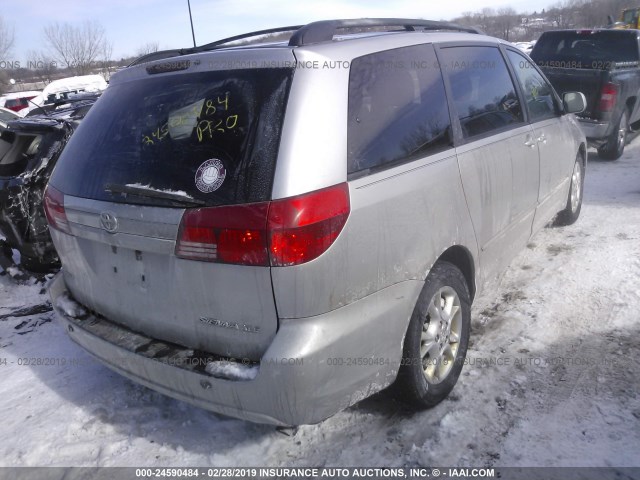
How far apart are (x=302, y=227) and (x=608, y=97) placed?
741cm

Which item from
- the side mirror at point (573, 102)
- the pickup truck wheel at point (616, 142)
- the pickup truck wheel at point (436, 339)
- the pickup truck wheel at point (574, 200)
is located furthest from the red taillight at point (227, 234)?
the pickup truck wheel at point (616, 142)

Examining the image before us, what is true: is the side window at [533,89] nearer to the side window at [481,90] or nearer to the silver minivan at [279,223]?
the side window at [481,90]

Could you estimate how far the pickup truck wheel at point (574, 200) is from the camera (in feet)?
16.5

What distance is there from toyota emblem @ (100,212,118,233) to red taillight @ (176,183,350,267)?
0.38 metres

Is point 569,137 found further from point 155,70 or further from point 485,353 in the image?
point 155,70

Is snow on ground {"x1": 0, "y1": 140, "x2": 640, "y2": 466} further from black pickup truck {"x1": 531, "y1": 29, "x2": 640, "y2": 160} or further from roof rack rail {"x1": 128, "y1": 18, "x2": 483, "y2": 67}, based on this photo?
black pickup truck {"x1": 531, "y1": 29, "x2": 640, "y2": 160}

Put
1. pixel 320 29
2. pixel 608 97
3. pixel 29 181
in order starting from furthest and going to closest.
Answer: pixel 608 97
pixel 29 181
pixel 320 29

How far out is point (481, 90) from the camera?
320 centimetres

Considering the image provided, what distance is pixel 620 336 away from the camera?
10.6 ft

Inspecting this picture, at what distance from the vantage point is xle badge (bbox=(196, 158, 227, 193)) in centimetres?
200

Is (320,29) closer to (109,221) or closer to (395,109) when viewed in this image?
(395,109)

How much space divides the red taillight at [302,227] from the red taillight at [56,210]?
4.09 ft

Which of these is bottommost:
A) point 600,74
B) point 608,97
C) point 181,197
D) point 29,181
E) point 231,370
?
point 608,97

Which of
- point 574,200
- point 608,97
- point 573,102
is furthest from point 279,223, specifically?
point 608,97
